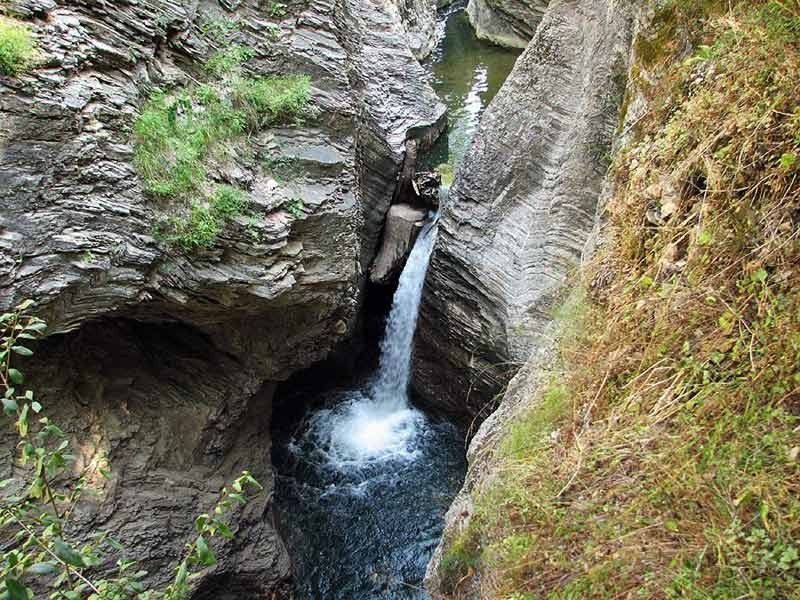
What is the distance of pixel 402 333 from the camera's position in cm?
1080

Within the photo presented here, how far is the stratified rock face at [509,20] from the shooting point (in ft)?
69.8

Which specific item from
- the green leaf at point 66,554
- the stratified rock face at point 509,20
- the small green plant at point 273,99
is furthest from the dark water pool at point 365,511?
the stratified rock face at point 509,20

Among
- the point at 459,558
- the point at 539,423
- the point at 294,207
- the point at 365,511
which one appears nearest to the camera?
the point at 539,423

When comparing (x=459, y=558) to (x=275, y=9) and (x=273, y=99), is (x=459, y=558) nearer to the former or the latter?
(x=273, y=99)

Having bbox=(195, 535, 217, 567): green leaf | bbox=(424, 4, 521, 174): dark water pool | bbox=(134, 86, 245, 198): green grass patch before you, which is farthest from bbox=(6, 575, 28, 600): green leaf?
bbox=(424, 4, 521, 174): dark water pool

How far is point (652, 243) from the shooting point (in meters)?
4.04

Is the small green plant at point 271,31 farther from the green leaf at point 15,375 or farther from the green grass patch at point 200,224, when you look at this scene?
the green leaf at point 15,375

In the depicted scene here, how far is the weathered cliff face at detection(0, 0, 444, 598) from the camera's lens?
5.27 metres

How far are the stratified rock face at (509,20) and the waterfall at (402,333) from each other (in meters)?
13.5

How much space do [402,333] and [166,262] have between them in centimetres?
528

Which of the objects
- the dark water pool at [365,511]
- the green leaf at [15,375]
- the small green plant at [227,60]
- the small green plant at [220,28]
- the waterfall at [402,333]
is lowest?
the dark water pool at [365,511]

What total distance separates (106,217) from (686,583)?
17.5 feet

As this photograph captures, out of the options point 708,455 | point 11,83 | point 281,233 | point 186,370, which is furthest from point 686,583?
point 186,370

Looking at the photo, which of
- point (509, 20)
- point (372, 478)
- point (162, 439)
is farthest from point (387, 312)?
point (509, 20)
